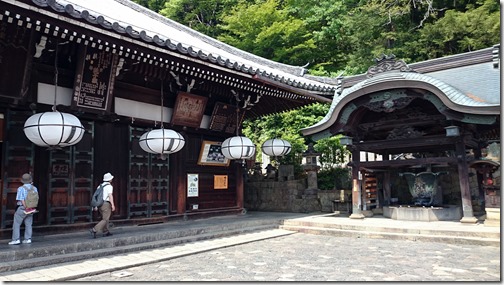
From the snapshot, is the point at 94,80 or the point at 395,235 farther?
the point at 395,235

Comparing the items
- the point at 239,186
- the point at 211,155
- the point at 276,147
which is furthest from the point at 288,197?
the point at 211,155

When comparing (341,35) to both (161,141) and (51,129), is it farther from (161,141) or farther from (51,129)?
(51,129)

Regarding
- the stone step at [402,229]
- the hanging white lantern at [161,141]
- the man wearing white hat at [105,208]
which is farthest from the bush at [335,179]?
the man wearing white hat at [105,208]

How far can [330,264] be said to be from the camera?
6.45 m

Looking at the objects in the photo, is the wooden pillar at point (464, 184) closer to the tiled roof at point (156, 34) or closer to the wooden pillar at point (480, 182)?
the wooden pillar at point (480, 182)

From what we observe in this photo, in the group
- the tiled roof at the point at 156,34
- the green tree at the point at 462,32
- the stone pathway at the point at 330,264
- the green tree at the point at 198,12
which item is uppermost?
the green tree at the point at 198,12

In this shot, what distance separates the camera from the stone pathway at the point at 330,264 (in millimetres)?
5621

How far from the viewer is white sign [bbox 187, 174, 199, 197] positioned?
11.1 meters

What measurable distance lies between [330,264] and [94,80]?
647cm

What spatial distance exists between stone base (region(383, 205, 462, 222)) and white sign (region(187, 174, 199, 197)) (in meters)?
6.14

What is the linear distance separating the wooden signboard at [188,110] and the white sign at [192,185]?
1573mm

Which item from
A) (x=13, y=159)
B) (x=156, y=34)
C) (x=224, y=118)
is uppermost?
(x=156, y=34)

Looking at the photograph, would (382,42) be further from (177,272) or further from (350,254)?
(177,272)

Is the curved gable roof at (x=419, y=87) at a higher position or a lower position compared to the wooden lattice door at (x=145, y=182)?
higher
